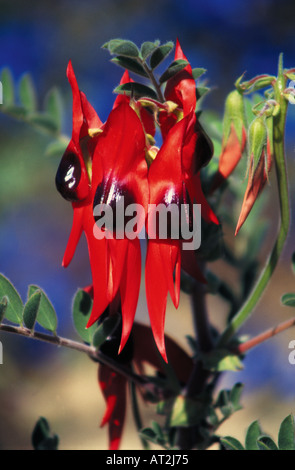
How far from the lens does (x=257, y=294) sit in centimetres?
70

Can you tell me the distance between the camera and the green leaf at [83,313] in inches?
27.9

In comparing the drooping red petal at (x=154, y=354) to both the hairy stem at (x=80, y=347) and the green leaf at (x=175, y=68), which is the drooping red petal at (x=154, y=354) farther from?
the green leaf at (x=175, y=68)

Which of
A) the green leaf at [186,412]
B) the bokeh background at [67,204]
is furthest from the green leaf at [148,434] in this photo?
the bokeh background at [67,204]

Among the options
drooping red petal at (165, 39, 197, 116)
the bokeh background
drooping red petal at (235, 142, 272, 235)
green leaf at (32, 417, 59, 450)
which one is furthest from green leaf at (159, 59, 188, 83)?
the bokeh background

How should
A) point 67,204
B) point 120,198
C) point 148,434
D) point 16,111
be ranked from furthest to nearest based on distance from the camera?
point 67,204 < point 16,111 < point 148,434 < point 120,198

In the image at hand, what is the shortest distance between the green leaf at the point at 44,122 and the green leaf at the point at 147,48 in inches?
12.7

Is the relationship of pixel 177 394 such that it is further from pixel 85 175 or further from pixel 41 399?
pixel 41 399

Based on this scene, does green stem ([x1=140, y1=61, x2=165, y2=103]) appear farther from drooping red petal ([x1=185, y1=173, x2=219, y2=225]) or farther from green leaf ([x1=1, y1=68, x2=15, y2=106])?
green leaf ([x1=1, y1=68, x2=15, y2=106])

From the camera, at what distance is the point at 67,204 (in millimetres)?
2471

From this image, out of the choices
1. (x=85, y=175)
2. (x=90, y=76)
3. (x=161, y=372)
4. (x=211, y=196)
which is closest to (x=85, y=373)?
(x=90, y=76)

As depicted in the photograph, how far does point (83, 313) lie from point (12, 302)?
86 mm

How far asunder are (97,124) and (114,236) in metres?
0.12

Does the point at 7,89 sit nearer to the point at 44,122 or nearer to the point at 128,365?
the point at 44,122

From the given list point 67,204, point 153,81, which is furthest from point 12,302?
point 67,204
